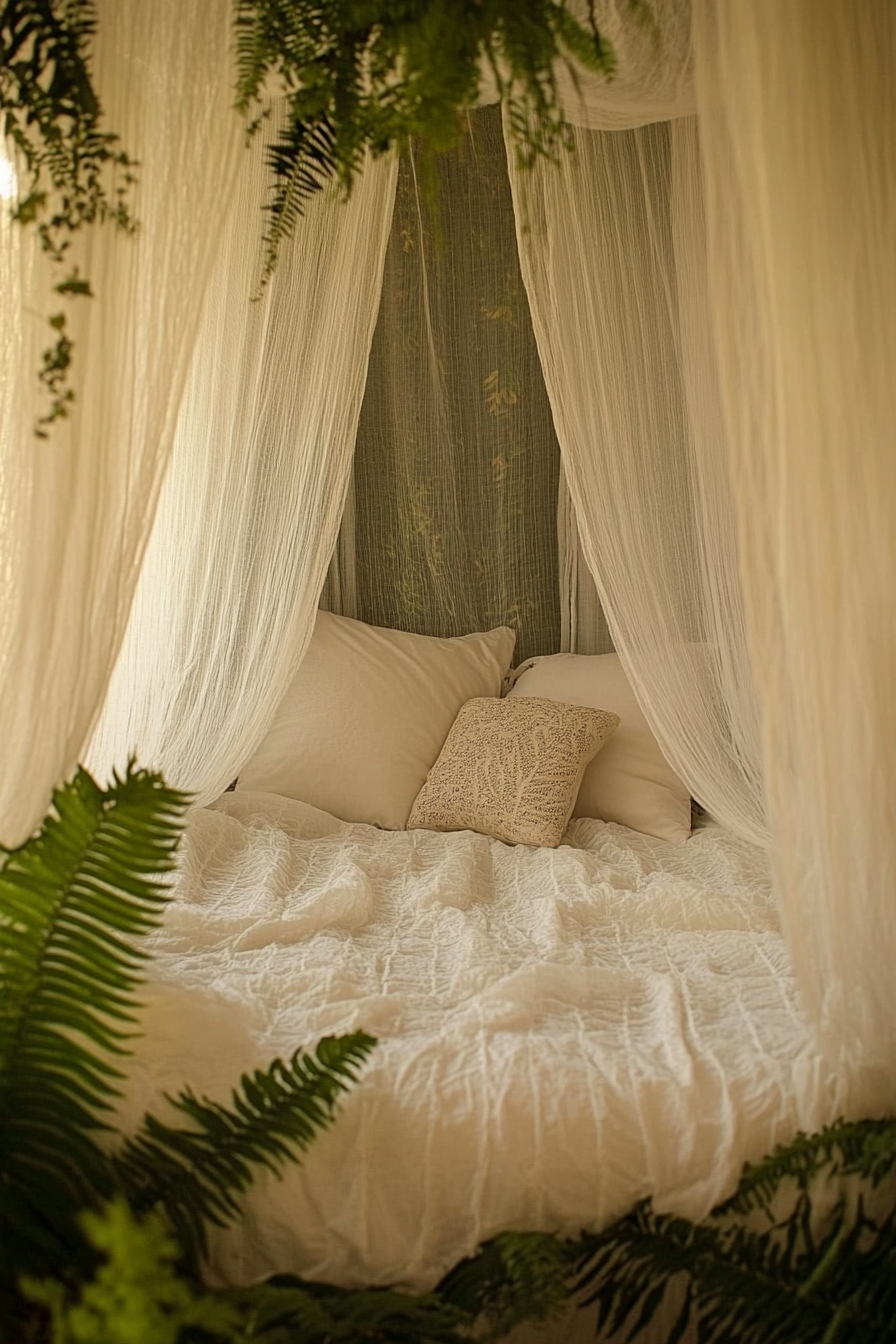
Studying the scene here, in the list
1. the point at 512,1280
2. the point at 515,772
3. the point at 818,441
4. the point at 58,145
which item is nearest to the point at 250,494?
the point at 515,772

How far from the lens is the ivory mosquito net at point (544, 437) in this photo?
1344 mm

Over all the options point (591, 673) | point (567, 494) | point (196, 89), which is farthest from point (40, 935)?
point (567, 494)

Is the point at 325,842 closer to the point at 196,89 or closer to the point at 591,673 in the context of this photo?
the point at 591,673

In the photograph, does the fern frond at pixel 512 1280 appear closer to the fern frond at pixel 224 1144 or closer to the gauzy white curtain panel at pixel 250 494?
the fern frond at pixel 224 1144

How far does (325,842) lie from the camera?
2342mm

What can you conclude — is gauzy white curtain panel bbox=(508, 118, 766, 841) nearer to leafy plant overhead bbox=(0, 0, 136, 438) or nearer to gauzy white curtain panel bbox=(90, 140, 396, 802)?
gauzy white curtain panel bbox=(90, 140, 396, 802)

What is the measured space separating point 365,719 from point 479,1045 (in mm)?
1281

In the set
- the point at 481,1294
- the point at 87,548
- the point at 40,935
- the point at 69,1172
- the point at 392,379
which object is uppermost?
the point at 392,379

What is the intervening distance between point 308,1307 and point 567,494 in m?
2.11

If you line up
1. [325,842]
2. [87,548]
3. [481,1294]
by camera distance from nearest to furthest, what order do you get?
[481,1294], [87,548], [325,842]

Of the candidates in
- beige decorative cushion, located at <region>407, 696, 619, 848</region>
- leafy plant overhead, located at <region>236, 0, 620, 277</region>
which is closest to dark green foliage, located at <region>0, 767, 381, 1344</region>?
leafy plant overhead, located at <region>236, 0, 620, 277</region>

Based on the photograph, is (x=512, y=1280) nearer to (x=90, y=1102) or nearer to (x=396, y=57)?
(x=90, y=1102)

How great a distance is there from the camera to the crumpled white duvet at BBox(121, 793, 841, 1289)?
1246 mm

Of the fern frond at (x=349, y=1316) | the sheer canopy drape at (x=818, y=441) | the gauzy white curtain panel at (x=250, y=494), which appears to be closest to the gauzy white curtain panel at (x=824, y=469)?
the sheer canopy drape at (x=818, y=441)
